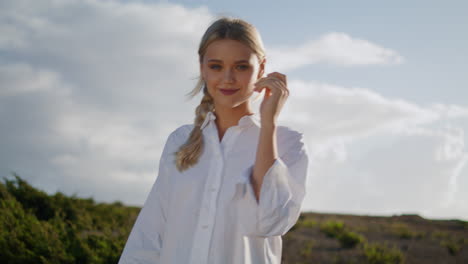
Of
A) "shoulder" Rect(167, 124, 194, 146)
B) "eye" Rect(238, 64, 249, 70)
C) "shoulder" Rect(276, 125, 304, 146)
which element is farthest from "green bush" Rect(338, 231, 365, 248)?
"eye" Rect(238, 64, 249, 70)

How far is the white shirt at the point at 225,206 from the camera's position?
244 centimetres

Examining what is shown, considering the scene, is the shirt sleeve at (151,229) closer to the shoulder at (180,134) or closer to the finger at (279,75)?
the shoulder at (180,134)

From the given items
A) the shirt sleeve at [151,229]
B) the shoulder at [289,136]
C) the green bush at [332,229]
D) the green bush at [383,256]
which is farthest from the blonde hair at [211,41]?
the green bush at [332,229]

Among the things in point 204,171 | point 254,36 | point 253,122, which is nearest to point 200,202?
point 204,171

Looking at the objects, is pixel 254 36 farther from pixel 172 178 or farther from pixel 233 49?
pixel 172 178

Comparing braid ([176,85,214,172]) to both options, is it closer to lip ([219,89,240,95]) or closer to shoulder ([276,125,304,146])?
lip ([219,89,240,95])

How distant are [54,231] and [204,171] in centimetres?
476

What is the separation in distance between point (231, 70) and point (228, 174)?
0.62 meters

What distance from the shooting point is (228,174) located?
8.69 ft

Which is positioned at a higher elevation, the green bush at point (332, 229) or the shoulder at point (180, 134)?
the shoulder at point (180, 134)

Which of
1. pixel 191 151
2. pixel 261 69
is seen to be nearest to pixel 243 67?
pixel 261 69

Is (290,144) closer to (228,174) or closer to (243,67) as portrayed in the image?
(228,174)

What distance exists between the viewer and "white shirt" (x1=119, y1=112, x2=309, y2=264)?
2.44 metres

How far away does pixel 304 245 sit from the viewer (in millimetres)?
10664
